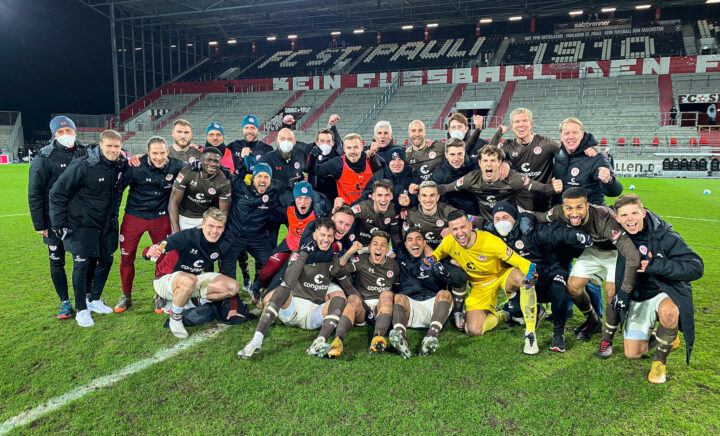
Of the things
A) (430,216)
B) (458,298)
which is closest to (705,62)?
(430,216)

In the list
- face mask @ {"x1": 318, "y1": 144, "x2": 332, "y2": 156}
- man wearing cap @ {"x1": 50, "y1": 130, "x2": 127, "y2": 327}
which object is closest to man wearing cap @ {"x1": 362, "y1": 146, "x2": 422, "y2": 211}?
face mask @ {"x1": 318, "y1": 144, "x2": 332, "y2": 156}

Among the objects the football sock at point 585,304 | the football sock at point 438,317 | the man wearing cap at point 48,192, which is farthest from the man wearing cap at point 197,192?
the football sock at point 585,304

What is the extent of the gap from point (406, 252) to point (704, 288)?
13.4 feet

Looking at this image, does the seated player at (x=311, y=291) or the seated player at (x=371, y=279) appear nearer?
the seated player at (x=311, y=291)

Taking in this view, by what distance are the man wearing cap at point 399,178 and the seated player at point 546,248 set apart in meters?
1.05

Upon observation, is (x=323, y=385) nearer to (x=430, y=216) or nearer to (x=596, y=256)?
(x=430, y=216)

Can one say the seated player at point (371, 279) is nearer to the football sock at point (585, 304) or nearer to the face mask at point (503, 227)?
the face mask at point (503, 227)

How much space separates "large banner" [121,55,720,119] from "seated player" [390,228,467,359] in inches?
1212

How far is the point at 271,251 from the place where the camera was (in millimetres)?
5992

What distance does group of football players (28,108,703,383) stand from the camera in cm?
423

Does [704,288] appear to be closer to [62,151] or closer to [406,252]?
[406,252]

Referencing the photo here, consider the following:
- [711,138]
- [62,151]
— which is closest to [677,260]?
[62,151]

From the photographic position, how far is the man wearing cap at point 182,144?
21.2ft

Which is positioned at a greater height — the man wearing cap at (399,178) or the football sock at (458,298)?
the man wearing cap at (399,178)
